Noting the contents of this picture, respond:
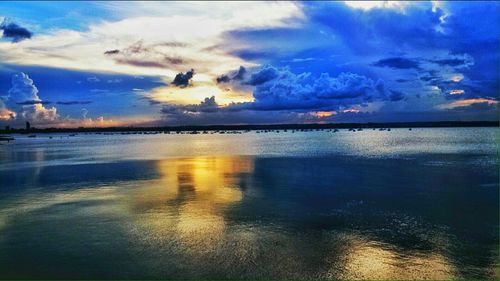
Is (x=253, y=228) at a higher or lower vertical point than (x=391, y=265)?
higher

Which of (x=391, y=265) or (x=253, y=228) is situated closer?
(x=391, y=265)

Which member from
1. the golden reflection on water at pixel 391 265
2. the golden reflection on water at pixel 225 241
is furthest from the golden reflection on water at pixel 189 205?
the golden reflection on water at pixel 391 265

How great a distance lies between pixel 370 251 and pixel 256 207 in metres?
7.67

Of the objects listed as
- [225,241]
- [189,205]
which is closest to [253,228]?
[225,241]

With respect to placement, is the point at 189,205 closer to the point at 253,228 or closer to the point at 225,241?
the point at 253,228

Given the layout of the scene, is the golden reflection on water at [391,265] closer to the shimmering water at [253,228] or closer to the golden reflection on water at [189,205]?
the shimmering water at [253,228]

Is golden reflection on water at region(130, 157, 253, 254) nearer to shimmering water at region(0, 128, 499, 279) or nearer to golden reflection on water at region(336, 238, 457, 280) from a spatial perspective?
shimmering water at region(0, 128, 499, 279)

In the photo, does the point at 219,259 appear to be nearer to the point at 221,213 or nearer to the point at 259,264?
the point at 259,264

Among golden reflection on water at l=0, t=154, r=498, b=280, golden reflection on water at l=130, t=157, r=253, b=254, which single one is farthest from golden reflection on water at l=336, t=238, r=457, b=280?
golden reflection on water at l=130, t=157, r=253, b=254

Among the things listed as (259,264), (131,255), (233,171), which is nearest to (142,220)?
(131,255)

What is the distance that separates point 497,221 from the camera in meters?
17.2

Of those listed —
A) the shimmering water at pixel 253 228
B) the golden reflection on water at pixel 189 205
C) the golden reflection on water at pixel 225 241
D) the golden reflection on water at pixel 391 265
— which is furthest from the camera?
the golden reflection on water at pixel 189 205

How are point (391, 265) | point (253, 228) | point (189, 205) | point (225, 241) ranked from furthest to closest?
point (189, 205), point (253, 228), point (225, 241), point (391, 265)

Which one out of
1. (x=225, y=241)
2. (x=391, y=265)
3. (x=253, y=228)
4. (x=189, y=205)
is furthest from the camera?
(x=189, y=205)
